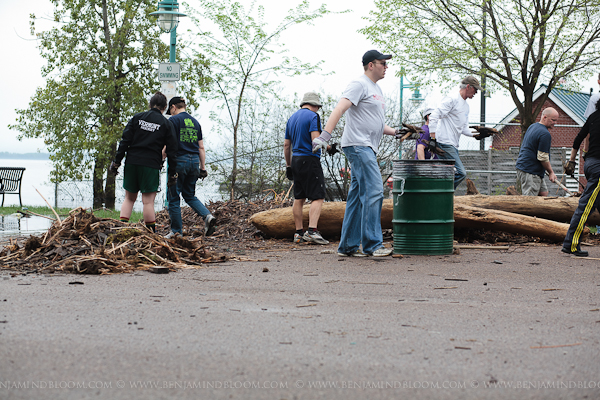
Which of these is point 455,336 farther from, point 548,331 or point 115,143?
point 115,143

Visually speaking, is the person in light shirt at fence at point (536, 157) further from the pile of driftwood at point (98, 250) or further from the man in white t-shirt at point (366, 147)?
the pile of driftwood at point (98, 250)

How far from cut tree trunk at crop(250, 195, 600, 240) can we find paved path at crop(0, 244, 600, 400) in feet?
9.22

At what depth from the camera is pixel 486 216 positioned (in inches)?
322

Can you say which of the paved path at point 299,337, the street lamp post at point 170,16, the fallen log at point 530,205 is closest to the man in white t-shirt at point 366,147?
the paved path at point 299,337

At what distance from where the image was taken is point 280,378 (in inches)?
100

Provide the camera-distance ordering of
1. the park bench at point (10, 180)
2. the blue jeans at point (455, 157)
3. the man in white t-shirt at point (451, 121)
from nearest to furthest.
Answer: the blue jeans at point (455, 157), the man in white t-shirt at point (451, 121), the park bench at point (10, 180)

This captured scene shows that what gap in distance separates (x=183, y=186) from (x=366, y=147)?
3.16 metres

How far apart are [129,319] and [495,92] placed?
18.3 m

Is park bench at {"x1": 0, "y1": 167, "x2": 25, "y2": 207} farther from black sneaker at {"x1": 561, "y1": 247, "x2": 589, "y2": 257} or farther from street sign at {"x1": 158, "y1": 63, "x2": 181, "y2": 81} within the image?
black sneaker at {"x1": 561, "y1": 247, "x2": 589, "y2": 257}

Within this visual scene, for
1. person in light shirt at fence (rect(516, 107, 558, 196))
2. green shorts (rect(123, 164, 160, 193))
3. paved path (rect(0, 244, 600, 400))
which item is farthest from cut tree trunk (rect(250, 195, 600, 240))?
paved path (rect(0, 244, 600, 400))

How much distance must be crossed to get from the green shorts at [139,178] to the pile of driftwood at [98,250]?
0.80m

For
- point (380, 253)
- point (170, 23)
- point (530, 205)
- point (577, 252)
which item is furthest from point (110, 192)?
point (577, 252)

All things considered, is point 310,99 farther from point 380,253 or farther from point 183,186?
point 380,253

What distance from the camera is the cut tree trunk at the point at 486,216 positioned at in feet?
27.0
